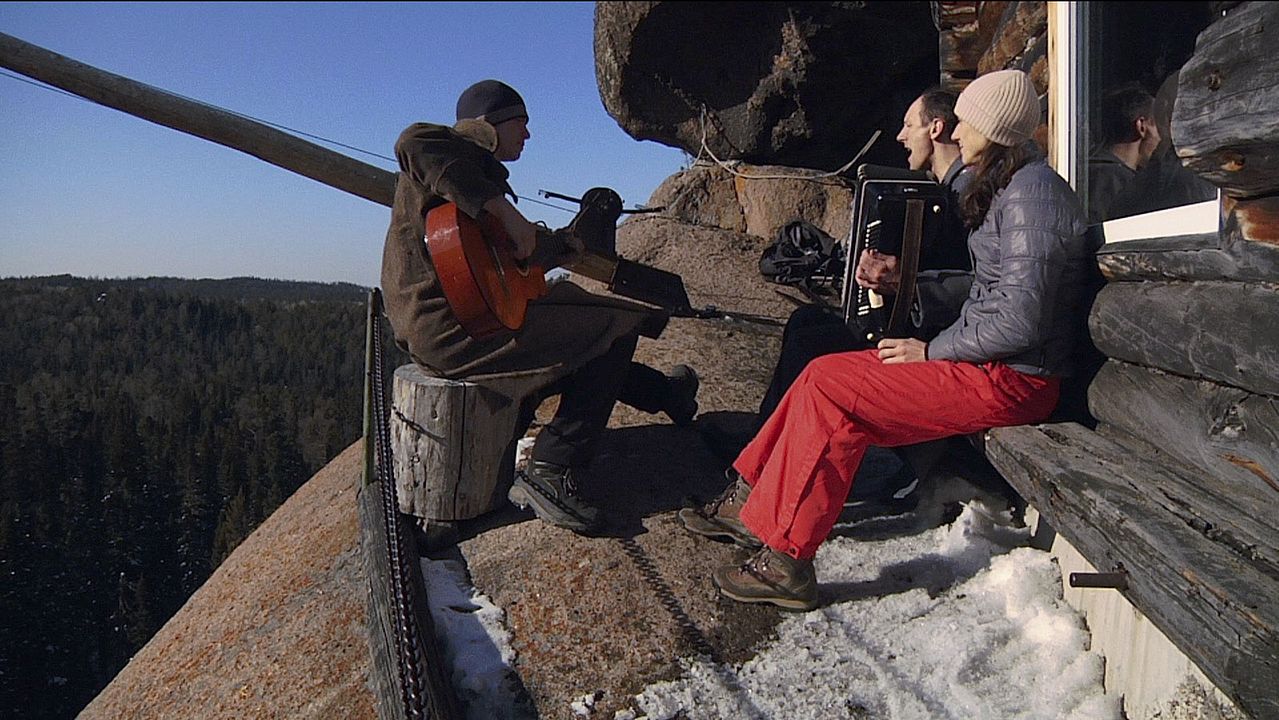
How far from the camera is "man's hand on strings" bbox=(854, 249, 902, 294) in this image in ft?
9.89

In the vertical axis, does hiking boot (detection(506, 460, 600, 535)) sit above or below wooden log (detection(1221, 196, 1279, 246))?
below

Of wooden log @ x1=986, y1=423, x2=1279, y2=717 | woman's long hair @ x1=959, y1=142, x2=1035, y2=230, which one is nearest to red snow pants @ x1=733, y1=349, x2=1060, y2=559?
wooden log @ x1=986, y1=423, x2=1279, y2=717

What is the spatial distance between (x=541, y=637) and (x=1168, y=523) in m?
1.81

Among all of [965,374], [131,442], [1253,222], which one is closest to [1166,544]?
[1253,222]

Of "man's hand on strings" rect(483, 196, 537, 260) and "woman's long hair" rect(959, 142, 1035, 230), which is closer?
"woman's long hair" rect(959, 142, 1035, 230)

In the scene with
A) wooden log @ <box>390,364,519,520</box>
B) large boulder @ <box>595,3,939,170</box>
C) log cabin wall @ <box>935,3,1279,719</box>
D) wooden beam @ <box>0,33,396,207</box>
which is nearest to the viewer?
log cabin wall @ <box>935,3,1279,719</box>

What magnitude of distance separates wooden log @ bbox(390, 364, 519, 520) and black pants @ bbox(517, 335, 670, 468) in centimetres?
16

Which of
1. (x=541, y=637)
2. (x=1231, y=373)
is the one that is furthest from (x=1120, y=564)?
(x=541, y=637)

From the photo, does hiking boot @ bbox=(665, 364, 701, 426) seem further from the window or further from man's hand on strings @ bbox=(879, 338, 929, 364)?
the window

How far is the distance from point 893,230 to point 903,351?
513mm

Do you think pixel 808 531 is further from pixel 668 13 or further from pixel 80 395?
pixel 668 13

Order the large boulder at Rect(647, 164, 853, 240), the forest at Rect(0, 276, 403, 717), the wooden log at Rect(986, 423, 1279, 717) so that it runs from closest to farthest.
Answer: the wooden log at Rect(986, 423, 1279, 717)
the forest at Rect(0, 276, 403, 717)
the large boulder at Rect(647, 164, 853, 240)

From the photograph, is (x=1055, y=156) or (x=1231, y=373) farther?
(x=1055, y=156)

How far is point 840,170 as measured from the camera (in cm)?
801
